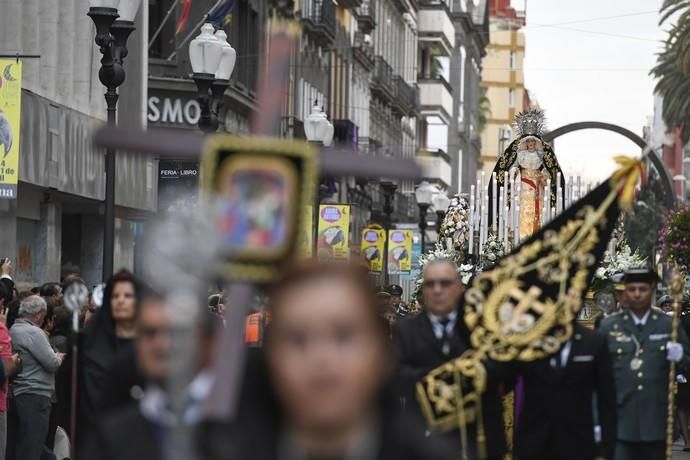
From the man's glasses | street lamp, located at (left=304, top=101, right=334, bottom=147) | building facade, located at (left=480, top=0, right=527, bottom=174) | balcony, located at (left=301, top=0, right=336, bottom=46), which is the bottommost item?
the man's glasses

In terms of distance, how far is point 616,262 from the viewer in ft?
81.6

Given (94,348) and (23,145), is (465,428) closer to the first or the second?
(94,348)

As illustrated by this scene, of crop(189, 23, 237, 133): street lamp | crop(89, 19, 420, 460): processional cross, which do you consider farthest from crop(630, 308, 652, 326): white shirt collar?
crop(189, 23, 237, 133): street lamp

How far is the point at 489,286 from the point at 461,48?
108m

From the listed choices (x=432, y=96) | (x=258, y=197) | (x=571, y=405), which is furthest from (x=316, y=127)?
(x=432, y=96)

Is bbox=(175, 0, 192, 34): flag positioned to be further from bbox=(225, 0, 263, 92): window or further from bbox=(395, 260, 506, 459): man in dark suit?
bbox=(395, 260, 506, 459): man in dark suit

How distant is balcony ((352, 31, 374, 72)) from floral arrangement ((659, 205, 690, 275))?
29.5 metres

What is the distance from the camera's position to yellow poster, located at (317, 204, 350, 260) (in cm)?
3650

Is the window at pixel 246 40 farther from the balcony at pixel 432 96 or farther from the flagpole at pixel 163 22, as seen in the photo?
the balcony at pixel 432 96

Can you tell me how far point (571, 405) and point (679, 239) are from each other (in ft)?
107

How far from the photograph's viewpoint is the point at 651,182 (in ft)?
416

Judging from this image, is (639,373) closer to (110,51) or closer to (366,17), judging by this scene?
(110,51)

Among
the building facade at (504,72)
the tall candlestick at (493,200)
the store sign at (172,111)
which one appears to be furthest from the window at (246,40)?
the building facade at (504,72)

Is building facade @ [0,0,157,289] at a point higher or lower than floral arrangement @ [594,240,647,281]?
higher
